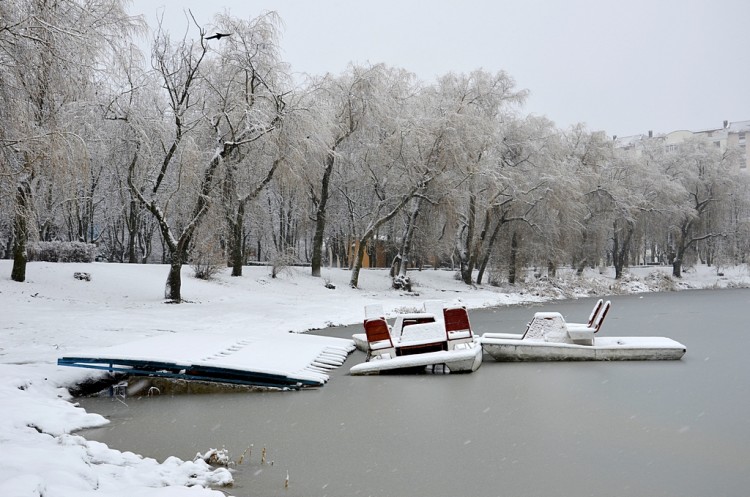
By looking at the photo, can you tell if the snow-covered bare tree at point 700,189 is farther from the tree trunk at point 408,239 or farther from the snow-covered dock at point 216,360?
the snow-covered dock at point 216,360

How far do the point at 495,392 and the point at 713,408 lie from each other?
10.6ft

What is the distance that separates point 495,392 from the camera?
35.6 feet

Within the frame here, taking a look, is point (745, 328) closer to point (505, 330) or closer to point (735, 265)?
point (505, 330)

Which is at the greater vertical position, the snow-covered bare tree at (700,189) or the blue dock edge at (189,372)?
the snow-covered bare tree at (700,189)

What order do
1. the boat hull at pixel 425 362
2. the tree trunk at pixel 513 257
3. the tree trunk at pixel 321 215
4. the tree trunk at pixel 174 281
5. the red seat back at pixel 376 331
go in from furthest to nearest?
1. the tree trunk at pixel 513 257
2. the tree trunk at pixel 321 215
3. the tree trunk at pixel 174 281
4. the red seat back at pixel 376 331
5. the boat hull at pixel 425 362

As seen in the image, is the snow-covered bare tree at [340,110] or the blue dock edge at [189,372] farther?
the snow-covered bare tree at [340,110]

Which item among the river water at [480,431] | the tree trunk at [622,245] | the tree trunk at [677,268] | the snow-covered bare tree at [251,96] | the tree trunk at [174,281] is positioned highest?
the snow-covered bare tree at [251,96]

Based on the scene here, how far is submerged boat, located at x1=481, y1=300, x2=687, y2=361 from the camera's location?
1388 cm

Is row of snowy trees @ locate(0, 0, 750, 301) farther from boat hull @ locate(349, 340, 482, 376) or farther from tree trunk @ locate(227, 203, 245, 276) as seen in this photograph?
boat hull @ locate(349, 340, 482, 376)

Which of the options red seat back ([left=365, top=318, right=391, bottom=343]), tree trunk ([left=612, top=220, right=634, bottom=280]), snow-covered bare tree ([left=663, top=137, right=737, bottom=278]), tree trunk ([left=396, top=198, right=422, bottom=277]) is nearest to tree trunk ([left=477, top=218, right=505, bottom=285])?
tree trunk ([left=396, top=198, right=422, bottom=277])

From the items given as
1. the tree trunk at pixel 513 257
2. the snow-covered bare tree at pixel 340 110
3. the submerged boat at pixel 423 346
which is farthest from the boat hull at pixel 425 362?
the tree trunk at pixel 513 257

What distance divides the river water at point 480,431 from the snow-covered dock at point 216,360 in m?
0.35

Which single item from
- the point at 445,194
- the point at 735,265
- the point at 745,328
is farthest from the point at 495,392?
the point at 735,265

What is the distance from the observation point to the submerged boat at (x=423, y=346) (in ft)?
41.0
